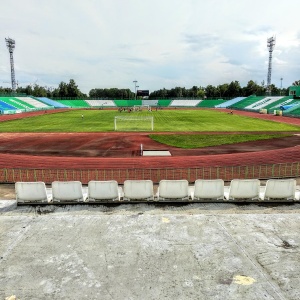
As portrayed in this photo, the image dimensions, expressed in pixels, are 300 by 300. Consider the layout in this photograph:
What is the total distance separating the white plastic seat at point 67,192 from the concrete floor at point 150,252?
18.1 inches

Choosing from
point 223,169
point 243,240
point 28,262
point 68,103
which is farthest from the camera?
point 68,103

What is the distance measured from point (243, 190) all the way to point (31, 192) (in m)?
8.63

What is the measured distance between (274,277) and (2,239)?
774cm

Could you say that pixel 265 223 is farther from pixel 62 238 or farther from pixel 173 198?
pixel 62 238

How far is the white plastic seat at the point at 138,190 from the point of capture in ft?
38.6

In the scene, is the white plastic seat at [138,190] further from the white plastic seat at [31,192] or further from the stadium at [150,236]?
the white plastic seat at [31,192]

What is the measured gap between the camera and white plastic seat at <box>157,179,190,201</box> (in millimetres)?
11720

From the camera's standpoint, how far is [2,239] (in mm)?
8859

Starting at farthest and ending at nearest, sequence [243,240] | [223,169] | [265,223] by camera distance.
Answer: [223,169]
[265,223]
[243,240]

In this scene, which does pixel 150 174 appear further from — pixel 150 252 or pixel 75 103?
pixel 75 103

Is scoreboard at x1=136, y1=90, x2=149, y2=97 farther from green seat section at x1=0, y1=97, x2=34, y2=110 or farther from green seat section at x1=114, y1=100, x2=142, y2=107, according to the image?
green seat section at x1=0, y1=97, x2=34, y2=110

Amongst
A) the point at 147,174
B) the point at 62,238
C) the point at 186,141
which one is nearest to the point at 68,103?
the point at 186,141

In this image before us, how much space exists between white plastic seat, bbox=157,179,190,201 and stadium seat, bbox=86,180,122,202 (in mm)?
1877

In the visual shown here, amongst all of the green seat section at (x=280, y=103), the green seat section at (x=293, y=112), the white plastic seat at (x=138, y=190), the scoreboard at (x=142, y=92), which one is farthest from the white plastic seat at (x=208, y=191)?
the scoreboard at (x=142, y=92)
